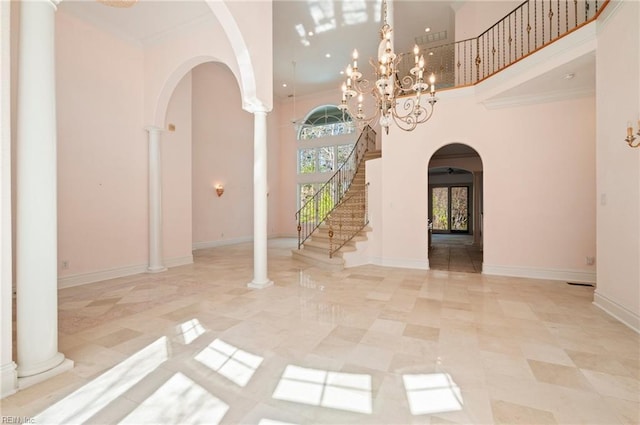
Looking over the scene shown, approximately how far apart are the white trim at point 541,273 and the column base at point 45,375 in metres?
6.51

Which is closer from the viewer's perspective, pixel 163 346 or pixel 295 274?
pixel 163 346

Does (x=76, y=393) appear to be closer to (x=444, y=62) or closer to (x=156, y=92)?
(x=156, y=92)

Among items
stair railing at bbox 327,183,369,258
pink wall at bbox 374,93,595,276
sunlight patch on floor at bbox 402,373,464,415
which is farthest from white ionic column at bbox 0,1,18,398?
pink wall at bbox 374,93,595,276

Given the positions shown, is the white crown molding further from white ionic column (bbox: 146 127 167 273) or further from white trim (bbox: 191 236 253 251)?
white trim (bbox: 191 236 253 251)

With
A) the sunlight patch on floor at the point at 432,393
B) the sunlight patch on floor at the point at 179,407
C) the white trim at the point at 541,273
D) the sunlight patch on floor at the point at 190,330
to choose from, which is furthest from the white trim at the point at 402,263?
the sunlight patch on floor at the point at 179,407

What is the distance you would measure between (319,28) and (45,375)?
851 centimetres

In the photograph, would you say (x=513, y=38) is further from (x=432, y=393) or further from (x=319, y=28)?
(x=432, y=393)

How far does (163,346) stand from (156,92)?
5.22 m

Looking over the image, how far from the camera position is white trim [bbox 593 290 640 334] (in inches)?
121

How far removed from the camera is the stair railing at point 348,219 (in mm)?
6840

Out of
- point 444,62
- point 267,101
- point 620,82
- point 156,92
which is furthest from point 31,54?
point 444,62

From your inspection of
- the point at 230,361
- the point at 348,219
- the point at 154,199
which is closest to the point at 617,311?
the point at 230,361

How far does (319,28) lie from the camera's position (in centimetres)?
755

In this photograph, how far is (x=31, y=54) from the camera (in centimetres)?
219
